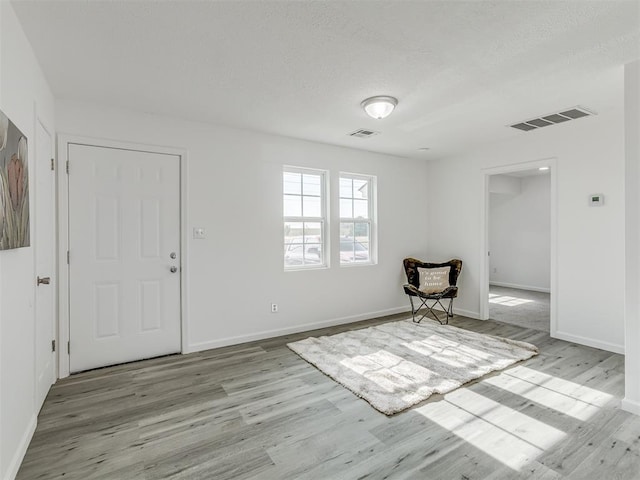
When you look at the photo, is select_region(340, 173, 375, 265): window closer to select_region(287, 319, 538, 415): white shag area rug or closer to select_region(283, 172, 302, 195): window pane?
select_region(283, 172, 302, 195): window pane


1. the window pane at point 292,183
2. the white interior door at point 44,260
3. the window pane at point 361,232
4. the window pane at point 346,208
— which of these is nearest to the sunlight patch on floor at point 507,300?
the window pane at point 361,232

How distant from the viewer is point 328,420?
7.78 feet

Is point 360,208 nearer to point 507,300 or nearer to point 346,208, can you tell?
point 346,208

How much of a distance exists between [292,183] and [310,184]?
0.28m

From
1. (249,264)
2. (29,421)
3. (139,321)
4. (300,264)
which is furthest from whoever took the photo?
(300,264)

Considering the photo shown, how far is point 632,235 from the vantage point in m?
2.38

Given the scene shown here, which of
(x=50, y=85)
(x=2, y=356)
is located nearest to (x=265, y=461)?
(x=2, y=356)

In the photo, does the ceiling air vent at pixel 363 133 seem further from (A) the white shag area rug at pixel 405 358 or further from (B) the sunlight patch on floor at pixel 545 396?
(B) the sunlight patch on floor at pixel 545 396

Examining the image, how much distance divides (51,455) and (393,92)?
3535mm

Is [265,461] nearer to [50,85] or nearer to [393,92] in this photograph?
[393,92]

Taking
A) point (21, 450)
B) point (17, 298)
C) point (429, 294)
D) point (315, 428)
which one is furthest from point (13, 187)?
point (429, 294)

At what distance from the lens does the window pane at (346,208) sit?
16.0 feet

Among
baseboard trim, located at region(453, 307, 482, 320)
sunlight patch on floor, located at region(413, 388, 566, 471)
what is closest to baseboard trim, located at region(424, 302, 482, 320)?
baseboard trim, located at region(453, 307, 482, 320)

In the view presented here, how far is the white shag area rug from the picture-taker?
9.07ft
